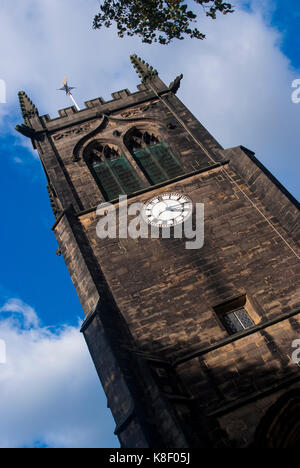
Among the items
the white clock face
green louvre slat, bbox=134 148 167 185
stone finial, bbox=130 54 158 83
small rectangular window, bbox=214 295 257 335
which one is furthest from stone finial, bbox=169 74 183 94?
small rectangular window, bbox=214 295 257 335

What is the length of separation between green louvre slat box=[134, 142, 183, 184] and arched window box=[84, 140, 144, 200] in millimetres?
483

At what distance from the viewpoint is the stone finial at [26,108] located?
21.0 meters

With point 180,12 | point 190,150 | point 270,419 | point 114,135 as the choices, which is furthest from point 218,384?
point 114,135

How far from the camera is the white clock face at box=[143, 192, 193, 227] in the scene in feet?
47.5

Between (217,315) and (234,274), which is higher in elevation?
(234,274)

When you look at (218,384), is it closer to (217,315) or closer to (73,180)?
(217,315)

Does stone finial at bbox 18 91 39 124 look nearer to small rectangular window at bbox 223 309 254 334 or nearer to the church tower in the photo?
the church tower

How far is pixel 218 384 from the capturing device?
10.5m

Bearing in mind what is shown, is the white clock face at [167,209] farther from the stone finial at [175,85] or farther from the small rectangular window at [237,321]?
the stone finial at [175,85]

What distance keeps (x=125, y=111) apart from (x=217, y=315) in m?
10.8

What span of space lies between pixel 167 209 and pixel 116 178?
296 cm

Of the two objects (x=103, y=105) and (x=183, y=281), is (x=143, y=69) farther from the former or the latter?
(x=183, y=281)

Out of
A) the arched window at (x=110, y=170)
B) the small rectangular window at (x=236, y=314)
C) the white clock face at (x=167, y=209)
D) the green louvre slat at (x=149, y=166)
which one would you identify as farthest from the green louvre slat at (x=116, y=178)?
the small rectangular window at (x=236, y=314)

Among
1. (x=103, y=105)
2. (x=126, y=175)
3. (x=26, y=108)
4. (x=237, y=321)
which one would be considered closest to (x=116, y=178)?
(x=126, y=175)
